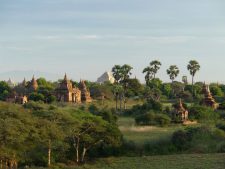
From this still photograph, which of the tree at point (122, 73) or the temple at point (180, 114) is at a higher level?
the tree at point (122, 73)

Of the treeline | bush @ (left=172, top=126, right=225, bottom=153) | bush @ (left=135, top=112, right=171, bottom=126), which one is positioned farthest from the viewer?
bush @ (left=135, top=112, right=171, bottom=126)

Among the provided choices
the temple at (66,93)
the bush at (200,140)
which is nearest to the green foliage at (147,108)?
the temple at (66,93)

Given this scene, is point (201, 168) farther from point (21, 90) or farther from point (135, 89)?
point (21, 90)

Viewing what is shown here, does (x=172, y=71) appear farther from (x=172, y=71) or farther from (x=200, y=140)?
(x=200, y=140)

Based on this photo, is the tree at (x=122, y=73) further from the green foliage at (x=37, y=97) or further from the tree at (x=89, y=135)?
the tree at (x=89, y=135)

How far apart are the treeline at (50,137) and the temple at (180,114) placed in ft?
62.5

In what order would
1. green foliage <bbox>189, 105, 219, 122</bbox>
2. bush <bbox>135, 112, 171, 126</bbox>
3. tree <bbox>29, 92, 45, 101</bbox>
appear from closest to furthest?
bush <bbox>135, 112, 171, 126</bbox>
green foliage <bbox>189, 105, 219, 122</bbox>
tree <bbox>29, 92, 45, 101</bbox>

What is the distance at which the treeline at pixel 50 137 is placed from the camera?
2680cm

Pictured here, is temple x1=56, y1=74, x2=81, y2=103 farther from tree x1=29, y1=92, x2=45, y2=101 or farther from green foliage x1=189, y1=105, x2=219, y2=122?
green foliage x1=189, y1=105, x2=219, y2=122

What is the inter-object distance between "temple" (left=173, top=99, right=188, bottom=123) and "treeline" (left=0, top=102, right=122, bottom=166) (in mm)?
19050

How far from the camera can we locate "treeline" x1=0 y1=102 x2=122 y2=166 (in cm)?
2680

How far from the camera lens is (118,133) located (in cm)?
3086

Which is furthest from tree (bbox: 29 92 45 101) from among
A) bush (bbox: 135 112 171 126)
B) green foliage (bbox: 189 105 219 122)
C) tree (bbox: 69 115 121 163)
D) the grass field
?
tree (bbox: 69 115 121 163)

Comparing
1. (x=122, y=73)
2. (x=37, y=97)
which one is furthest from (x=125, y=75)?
(x=37, y=97)
